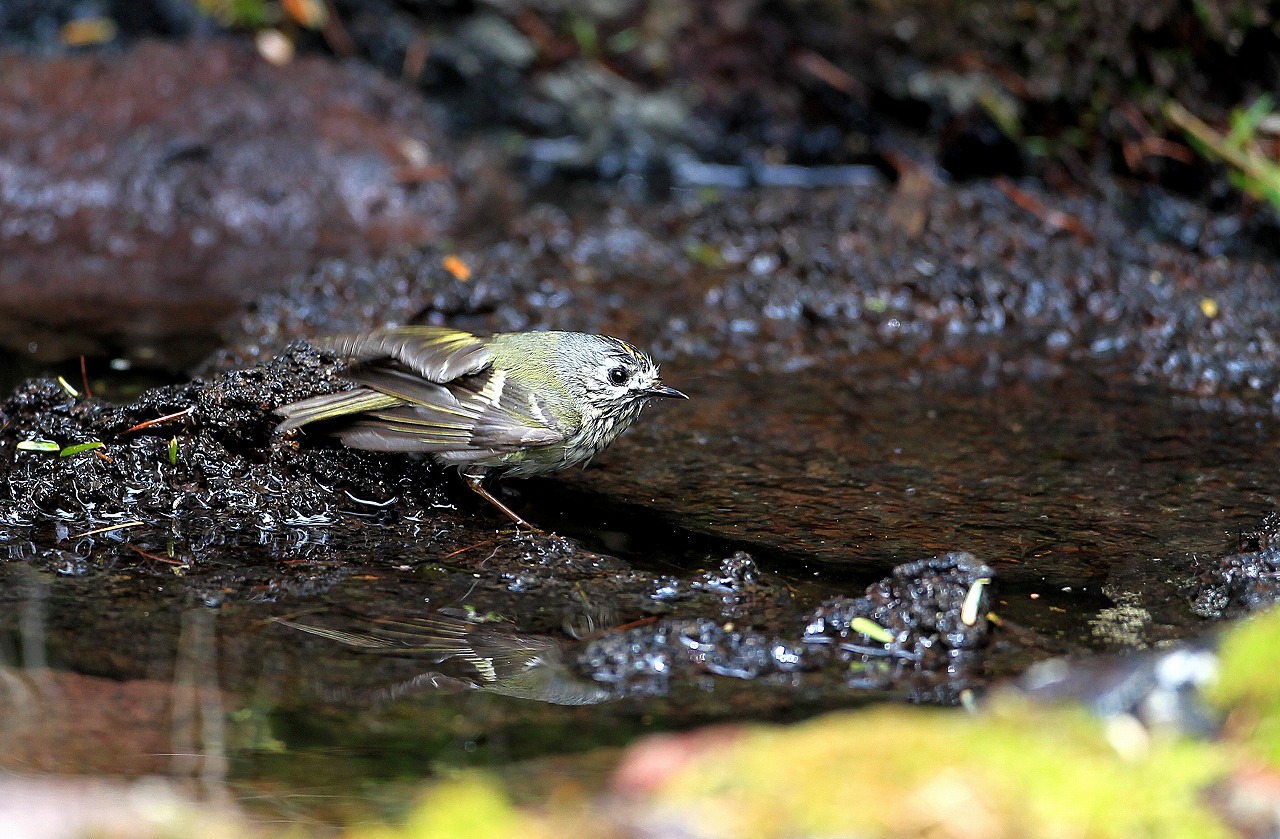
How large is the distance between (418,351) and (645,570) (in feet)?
4.09

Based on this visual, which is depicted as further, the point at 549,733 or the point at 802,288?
the point at 802,288

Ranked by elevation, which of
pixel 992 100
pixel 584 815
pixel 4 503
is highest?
pixel 992 100

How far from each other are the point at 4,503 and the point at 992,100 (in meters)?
6.85

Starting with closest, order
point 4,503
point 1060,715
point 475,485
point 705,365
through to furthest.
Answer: point 1060,715, point 4,503, point 475,485, point 705,365

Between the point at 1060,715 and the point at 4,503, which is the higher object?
the point at 1060,715

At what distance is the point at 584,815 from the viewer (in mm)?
2670

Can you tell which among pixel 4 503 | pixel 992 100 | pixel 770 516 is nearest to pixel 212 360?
pixel 4 503

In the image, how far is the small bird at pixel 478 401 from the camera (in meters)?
4.71

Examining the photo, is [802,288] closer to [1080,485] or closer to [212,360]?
[1080,485]

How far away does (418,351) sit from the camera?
475cm

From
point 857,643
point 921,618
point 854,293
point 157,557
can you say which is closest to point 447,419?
point 157,557

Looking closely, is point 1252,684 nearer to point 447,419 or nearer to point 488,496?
point 488,496

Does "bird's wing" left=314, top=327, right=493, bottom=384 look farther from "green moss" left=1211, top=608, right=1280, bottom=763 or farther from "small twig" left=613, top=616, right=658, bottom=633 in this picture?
"green moss" left=1211, top=608, right=1280, bottom=763

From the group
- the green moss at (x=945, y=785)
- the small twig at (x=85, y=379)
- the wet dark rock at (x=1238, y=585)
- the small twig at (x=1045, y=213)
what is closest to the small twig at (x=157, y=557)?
the small twig at (x=85, y=379)
